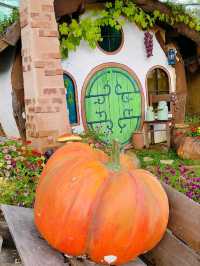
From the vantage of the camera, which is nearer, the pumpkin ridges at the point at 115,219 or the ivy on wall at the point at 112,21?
the pumpkin ridges at the point at 115,219

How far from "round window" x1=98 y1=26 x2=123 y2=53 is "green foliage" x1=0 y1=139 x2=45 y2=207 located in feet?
11.0

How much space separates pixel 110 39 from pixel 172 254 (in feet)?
19.4

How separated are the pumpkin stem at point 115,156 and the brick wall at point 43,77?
A: 296cm

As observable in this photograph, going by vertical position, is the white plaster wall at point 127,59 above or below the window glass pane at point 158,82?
above

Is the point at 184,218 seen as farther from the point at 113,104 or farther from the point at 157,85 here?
the point at 157,85

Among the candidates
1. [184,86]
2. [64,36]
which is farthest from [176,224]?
[184,86]

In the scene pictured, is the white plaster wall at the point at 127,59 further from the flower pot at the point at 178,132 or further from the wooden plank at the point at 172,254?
the wooden plank at the point at 172,254

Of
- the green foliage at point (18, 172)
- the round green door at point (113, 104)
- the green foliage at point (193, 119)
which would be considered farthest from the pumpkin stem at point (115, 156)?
the green foliage at point (193, 119)

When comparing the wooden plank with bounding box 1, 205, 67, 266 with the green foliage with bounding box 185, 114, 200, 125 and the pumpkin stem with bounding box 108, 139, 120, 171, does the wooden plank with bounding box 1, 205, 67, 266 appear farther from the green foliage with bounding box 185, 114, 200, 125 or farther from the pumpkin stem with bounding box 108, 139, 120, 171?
the green foliage with bounding box 185, 114, 200, 125

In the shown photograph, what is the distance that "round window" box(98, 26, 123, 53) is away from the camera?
290 inches

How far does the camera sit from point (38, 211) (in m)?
2.07

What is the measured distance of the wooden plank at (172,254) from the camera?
1.88m

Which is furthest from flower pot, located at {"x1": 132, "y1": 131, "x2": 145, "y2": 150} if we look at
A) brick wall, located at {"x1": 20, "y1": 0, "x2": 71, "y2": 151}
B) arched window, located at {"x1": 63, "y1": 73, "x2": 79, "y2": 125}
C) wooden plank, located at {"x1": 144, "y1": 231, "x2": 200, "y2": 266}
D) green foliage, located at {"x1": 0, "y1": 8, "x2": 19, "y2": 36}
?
wooden plank, located at {"x1": 144, "y1": 231, "x2": 200, "y2": 266}

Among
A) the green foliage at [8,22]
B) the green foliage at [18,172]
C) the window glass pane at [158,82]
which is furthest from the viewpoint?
the window glass pane at [158,82]
